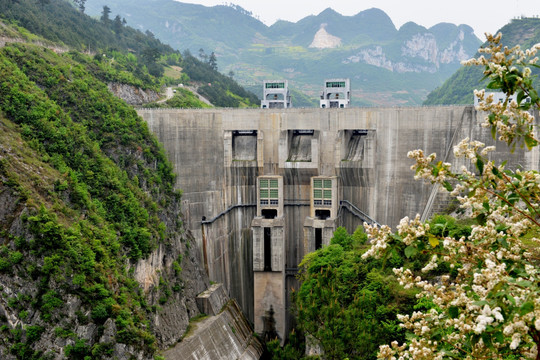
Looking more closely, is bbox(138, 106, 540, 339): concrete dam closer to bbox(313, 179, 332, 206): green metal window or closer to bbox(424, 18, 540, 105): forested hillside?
bbox(313, 179, 332, 206): green metal window

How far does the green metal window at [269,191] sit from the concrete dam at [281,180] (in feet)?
0.23

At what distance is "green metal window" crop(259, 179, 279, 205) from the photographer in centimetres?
3672

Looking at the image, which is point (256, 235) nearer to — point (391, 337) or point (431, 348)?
point (391, 337)

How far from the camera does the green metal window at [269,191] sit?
3672cm

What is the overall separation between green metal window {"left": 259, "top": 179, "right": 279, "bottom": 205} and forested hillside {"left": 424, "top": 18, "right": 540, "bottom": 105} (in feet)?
166

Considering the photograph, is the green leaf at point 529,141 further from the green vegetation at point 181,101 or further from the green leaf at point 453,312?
the green vegetation at point 181,101

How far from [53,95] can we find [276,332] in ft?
69.7

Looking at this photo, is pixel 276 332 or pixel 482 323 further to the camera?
pixel 276 332

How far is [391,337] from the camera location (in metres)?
24.2

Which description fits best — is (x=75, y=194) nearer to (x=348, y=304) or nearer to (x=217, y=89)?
(x=348, y=304)

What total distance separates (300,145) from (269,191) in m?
4.22

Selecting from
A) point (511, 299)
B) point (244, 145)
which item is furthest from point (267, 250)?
point (511, 299)

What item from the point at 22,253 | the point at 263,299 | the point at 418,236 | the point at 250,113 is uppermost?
the point at 250,113

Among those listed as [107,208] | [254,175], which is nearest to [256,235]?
[254,175]
